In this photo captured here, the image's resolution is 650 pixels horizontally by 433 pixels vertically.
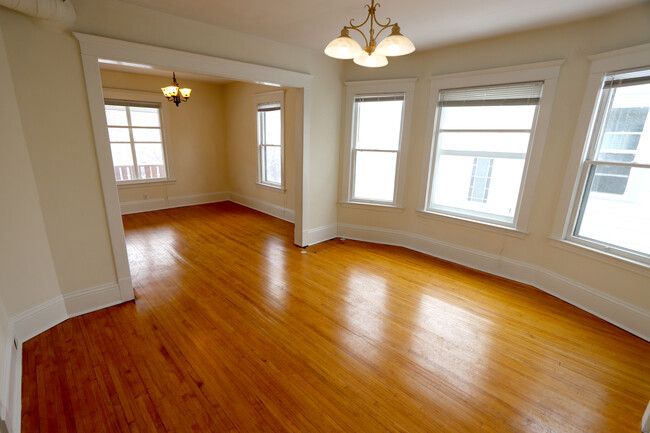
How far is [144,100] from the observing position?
5.88 metres

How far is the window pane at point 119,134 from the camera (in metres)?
5.72

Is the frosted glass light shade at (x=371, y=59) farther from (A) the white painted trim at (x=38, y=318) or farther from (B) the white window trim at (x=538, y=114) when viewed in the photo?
(A) the white painted trim at (x=38, y=318)

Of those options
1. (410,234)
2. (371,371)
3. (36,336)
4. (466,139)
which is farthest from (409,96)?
(36,336)

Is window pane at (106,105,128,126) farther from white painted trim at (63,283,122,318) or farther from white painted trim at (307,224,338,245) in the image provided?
white painted trim at (307,224,338,245)

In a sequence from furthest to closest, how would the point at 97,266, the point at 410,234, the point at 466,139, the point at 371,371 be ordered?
the point at 410,234 < the point at 466,139 < the point at 97,266 < the point at 371,371

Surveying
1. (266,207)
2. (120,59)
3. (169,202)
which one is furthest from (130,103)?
(120,59)

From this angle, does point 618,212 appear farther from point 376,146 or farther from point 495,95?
point 376,146

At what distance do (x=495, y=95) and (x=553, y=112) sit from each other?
0.63 m

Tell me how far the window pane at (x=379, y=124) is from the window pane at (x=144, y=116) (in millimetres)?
4478

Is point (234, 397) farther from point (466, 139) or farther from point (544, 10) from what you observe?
point (544, 10)

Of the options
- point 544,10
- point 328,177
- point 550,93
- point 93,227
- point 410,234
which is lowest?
point 410,234

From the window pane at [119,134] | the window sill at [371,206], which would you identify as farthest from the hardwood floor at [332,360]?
the window pane at [119,134]

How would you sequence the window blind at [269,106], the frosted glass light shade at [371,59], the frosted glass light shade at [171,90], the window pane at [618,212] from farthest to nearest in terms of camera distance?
the window blind at [269,106], the frosted glass light shade at [171,90], the window pane at [618,212], the frosted glass light shade at [371,59]

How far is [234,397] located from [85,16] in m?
3.13
